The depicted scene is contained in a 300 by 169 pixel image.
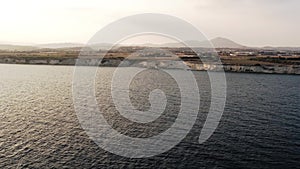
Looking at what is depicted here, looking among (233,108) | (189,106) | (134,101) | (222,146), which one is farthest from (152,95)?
(222,146)

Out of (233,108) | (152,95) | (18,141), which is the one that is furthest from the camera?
(152,95)

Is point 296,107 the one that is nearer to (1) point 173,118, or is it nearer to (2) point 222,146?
(1) point 173,118

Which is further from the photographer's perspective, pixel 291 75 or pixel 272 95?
pixel 291 75

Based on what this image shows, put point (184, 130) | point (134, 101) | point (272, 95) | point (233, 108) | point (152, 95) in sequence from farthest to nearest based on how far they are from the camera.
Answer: point (272, 95)
point (152, 95)
point (134, 101)
point (233, 108)
point (184, 130)

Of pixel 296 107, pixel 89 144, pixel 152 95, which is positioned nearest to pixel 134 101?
pixel 152 95

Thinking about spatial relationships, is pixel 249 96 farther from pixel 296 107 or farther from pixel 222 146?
pixel 222 146

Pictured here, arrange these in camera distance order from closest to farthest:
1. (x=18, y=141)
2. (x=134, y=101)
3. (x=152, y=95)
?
(x=18, y=141)
(x=134, y=101)
(x=152, y=95)

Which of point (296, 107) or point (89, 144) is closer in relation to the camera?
point (89, 144)

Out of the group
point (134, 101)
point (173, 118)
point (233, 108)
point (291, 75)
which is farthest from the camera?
point (291, 75)
